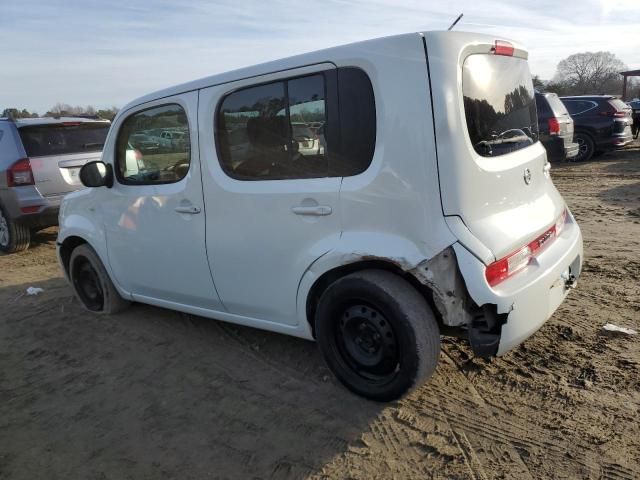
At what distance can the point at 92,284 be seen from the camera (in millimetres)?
4867

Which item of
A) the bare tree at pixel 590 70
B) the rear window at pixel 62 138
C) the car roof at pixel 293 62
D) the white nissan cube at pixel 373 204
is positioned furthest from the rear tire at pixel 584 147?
the bare tree at pixel 590 70

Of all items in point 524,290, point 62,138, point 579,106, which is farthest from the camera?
point 579,106

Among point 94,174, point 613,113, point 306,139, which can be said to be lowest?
point 94,174

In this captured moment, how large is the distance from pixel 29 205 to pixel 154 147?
13.1 feet

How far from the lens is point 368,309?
283 cm

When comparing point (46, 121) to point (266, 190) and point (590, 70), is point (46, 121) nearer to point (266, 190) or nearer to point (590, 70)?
point (266, 190)

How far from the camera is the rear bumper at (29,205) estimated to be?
22.6 feet

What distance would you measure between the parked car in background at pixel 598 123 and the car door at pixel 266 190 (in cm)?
1210

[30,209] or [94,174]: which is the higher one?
[94,174]

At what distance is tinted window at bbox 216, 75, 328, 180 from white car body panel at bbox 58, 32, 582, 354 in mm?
66

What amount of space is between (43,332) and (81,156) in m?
3.54

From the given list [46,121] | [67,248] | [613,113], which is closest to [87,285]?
[67,248]

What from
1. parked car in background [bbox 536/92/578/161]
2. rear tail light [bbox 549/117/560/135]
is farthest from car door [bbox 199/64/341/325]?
rear tail light [bbox 549/117/560/135]

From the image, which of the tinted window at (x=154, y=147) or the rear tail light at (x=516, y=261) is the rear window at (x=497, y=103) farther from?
the tinted window at (x=154, y=147)
